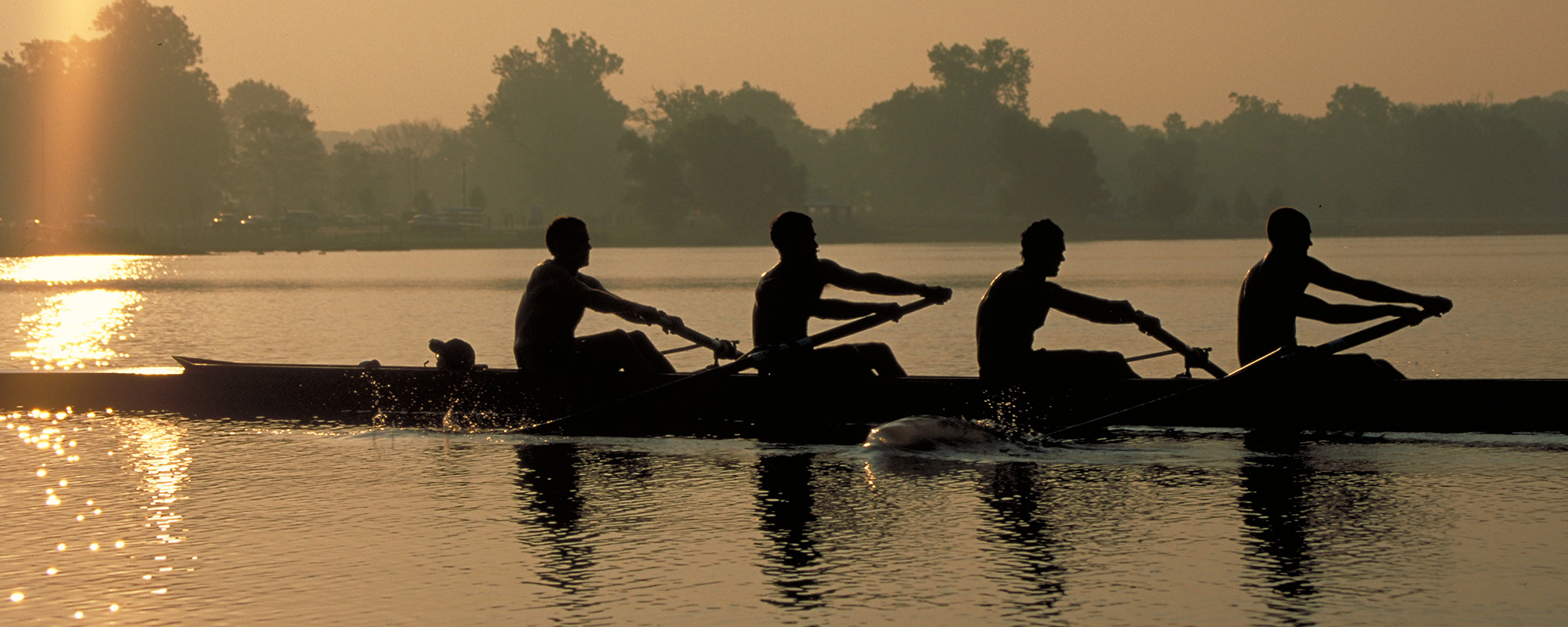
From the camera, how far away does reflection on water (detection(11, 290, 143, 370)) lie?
84.4ft

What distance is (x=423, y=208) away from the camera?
460 ft

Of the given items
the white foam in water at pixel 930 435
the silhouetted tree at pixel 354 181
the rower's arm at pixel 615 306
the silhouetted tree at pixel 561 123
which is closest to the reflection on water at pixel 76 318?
the rower's arm at pixel 615 306

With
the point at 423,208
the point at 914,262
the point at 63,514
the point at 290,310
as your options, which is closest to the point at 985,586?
the point at 63,514

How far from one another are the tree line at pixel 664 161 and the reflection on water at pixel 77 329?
227 feet

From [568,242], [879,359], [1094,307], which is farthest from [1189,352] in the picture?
[568,242]

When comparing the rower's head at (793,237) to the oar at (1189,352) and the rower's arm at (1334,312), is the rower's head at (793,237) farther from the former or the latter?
the rower's arm at (1334,312)

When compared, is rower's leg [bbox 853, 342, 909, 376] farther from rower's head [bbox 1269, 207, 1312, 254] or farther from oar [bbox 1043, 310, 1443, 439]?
rower's head [bbox 1269, 207, 1312, 254]

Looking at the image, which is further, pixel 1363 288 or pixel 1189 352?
pixel 1189 352

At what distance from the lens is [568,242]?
1336cm

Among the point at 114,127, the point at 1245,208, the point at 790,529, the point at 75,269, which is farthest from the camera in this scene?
the point at 1245,208

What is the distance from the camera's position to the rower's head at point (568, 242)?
13.4 metres

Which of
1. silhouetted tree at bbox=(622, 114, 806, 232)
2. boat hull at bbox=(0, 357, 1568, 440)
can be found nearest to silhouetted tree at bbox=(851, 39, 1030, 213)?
silhouetted tree at bbox=(622, 114, 806, 232)

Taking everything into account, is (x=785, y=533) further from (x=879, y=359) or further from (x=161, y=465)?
(x=161, y=465)

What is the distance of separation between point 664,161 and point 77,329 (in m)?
100
